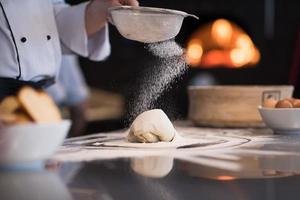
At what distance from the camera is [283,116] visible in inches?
47.8

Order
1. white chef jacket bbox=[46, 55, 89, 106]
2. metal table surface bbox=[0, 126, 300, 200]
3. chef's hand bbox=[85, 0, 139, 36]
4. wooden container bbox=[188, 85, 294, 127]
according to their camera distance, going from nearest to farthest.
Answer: metal table surface bbox=[0, 126, 300, 200], chef's hand bbox=[85, 0, 139, 36], wooden container bbox=[188, 85, 294, 127], white chef jacket bbox=[46, 55, 89, 106]

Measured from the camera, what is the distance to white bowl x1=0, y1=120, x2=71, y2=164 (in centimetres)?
65

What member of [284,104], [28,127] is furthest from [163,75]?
[28,127]

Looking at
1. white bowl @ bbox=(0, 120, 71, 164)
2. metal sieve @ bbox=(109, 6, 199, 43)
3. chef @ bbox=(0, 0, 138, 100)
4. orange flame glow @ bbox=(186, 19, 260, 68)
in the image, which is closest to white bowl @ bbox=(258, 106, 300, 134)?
metal sieve @ bbox=(109, 6, 199, 43)

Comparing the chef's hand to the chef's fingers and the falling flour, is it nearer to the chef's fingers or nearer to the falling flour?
the chef's fingers

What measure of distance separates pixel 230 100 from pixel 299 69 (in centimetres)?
96

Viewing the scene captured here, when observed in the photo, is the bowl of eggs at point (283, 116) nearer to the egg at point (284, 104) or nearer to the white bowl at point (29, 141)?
the egg at point (284, 104)


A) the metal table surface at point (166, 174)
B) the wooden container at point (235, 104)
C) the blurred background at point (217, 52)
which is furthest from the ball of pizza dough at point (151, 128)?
the blurred background at point (217, 52)

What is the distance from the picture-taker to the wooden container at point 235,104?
142cm

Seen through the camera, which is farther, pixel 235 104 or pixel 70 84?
pixel 70 84

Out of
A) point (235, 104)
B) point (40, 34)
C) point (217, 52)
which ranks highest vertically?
point (40, 34)

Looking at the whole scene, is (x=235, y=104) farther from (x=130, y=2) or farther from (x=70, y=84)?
(x=70, y=84)

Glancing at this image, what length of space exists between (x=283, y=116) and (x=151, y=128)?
0.34 m

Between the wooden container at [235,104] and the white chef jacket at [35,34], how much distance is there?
1.21 ft
